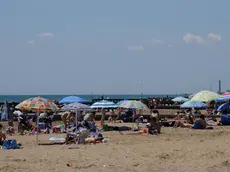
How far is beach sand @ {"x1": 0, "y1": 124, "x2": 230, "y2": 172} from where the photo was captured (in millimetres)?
10398

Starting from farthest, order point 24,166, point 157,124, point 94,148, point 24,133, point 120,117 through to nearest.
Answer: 1. point 120,117
2. point 24,133
3. point 157,124
4. point 94,148
5. point 24,166

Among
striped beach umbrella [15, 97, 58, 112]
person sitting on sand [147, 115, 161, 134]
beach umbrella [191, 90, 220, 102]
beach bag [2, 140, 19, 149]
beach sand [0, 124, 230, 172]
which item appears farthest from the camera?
beach umbrella [191, 90, 220, 102]

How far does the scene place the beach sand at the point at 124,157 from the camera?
1040cm

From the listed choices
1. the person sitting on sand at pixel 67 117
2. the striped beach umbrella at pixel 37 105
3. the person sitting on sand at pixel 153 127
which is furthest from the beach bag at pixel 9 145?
the person sitting on sand at pixel 67 117

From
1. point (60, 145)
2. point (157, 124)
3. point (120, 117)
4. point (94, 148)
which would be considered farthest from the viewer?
point (120, 117)

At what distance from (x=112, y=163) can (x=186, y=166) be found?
5.56ft

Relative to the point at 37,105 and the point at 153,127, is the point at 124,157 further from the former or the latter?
the point at 153,127

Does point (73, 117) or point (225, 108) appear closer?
point (73, 117)

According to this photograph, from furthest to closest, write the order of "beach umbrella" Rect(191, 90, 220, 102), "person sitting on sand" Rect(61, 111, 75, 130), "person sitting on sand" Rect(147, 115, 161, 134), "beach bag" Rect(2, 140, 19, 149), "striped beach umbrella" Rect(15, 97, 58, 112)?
1. "beach umbrella" Rect(191, 90, 220, 102)
2. "person sitting on sand" Rect(61, 111, 75, 130)
3. "person sitting on sand" Rect(147, 115, 161, 134)
4. "striped beach umbrella" Rect(15, 97, 58, 112)
5. "beach bag" Rect(2, 140, 19, 149)

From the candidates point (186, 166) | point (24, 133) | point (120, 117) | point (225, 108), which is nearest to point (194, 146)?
point (186, 166)

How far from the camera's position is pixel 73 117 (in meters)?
23.0

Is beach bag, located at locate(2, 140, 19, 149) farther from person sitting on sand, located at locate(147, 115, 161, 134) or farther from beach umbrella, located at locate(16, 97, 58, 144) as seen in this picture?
person sitting on sand, located at locate(147, 115, 161, 134)

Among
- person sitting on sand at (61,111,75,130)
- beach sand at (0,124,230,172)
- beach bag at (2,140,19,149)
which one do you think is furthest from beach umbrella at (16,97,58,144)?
person sitting on sand at (61,111,75,130)

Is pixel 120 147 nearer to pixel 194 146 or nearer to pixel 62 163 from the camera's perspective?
pixel 194 146
